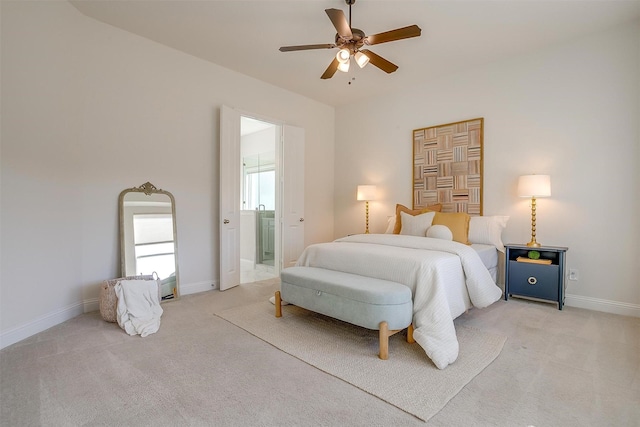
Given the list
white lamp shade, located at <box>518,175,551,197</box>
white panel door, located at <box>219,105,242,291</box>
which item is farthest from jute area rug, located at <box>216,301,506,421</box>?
white lamp shade, located at <box>518,175,551,197</box>

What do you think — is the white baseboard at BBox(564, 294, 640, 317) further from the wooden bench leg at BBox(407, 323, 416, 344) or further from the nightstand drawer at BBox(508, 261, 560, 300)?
the wooden bench leg at BBox(407, 323, 416, 344)

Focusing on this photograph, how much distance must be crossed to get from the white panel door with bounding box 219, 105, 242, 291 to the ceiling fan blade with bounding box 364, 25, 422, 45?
2090mm

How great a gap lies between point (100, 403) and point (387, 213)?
13.3 feet

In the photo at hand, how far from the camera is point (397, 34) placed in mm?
2465

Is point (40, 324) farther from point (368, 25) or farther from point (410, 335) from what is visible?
point (368, 25)

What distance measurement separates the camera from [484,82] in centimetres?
394

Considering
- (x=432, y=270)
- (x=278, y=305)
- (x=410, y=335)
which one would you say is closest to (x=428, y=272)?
(x=432, y=270)

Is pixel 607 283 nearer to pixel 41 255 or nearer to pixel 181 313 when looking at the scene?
pixel 181 313

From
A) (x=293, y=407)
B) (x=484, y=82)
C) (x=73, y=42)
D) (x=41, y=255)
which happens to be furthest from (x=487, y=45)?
A: (x=41, y=255)

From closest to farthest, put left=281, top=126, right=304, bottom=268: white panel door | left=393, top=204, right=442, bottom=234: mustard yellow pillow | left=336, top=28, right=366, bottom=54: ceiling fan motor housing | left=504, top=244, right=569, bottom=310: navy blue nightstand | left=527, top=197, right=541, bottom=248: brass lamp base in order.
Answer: left=336, top=28, right=366, bottom=54: ceiling fan motor housing
left=504, top=244, right=569, bottom=310: navy blue nightstand
left=527, top=197, right=541, bottom=248: brass lamp base
left=393, top=204, right=442, bottom=234: mustard yellow pillow
left=281, top=126, right=304, bottom=268: white panel door

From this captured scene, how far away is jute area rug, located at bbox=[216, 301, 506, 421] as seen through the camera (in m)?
1.77

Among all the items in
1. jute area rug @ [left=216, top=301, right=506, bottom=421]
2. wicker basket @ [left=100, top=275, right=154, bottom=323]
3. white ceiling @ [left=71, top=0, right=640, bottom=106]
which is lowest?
jute area rug @ [left=216, top=301, right=506, bottom=421]

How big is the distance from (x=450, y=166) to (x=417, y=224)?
1.00m

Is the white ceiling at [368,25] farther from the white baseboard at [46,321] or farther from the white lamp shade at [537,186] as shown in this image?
the white baseboard at [46,321]
